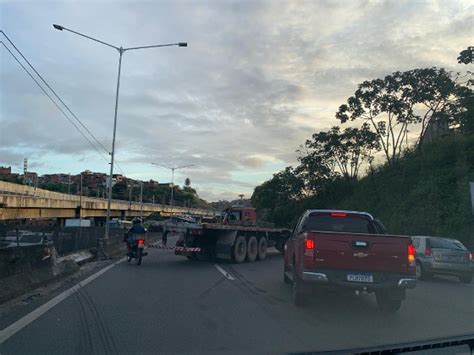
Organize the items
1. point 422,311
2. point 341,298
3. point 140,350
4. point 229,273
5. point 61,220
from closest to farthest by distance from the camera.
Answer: point 140,350 < point 422,311 < point 341,298 < point 229,273 < point 61,220

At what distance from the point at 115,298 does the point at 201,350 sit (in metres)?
4.46

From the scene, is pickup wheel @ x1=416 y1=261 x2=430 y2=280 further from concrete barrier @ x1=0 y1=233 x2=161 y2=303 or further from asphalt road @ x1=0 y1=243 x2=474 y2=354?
concrete barrier @ x1=0 y1=233 x2=161 y2=303

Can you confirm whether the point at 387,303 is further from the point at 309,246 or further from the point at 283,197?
the point at 283,197

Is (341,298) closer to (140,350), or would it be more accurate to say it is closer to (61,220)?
(140,350)

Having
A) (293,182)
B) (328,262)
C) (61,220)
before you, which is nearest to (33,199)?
(61,220)

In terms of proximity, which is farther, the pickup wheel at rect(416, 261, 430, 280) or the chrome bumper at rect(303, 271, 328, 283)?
the pickup wheel at rect(416, 261, 430, 280)

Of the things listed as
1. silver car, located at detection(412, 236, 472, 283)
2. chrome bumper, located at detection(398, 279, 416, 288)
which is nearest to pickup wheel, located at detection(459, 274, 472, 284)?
silver car, located at detection(412, 236, 472, 283)

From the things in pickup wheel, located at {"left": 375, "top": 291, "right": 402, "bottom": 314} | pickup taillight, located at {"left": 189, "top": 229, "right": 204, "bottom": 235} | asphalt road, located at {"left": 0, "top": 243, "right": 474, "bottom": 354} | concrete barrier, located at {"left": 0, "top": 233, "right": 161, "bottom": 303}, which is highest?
pickup taillight, located at {"left": 189, "top": 229, "right": 204, "bottom": 235}

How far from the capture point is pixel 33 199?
54812 millimetres

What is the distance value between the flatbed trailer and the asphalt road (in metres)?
6.25

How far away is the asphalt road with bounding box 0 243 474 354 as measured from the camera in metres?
6.62

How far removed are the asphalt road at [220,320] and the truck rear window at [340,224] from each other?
5.09 feet

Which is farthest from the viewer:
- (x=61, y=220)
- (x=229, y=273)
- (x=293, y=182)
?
(x=61, y=220)

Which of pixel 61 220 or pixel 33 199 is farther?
pixel 61 220
